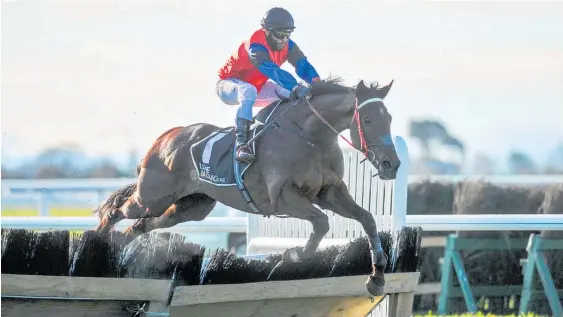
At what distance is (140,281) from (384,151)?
1.33m

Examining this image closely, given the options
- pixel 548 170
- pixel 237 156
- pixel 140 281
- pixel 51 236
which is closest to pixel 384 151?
pixel 237 156

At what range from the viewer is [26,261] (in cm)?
518

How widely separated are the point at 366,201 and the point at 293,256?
0.82m

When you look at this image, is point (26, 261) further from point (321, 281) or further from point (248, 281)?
point (321, 281)

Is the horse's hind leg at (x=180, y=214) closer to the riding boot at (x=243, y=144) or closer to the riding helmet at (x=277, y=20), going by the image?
the riding boot at (x=243, y=144)

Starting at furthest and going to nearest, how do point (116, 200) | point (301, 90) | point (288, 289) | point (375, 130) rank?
point (116, 200)
point (301, 90)
point (288, 289)
point (375, 130)

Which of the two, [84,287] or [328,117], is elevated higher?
[328,117]

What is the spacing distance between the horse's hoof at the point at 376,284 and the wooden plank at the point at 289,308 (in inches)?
4.8

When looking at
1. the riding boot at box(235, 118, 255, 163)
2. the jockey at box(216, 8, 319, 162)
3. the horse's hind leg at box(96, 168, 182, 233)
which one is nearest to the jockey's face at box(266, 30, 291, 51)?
the jockey at box(216, 8, 319, 162)

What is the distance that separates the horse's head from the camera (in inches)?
209

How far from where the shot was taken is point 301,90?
5691mm

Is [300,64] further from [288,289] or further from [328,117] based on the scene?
[288,289]

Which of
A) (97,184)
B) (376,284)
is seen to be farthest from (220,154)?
(97,184)

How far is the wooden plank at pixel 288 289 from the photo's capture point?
5223 mm
